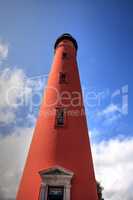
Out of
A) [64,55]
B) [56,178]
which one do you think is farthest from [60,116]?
[64,55]

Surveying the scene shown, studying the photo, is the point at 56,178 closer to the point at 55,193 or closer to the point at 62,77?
the point at 55,193

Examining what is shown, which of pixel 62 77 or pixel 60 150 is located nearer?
pixel 60 150

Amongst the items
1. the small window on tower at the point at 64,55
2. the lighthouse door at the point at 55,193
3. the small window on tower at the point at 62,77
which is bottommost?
the lighthouse door at the point at 55,193

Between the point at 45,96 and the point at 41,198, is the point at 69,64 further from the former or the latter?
the point at 41,198

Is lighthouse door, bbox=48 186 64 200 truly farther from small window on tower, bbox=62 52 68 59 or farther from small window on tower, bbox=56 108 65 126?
small window on tower, bbox=62 52 68 59

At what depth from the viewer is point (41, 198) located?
310 inches

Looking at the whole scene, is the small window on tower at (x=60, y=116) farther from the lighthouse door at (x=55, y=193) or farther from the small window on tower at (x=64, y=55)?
the small window on tower at (x=64, y=55)

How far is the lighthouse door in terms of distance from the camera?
26.4 feet

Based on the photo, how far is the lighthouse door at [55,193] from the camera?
8.06 meters

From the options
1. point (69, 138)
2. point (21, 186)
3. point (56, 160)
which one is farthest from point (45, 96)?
point (21, 186)

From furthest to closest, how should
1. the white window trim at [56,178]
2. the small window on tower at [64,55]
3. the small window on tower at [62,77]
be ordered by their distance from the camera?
the small window on tower at [64,55] → the small window on tower at [62,77] → the white window trim at [56,178]

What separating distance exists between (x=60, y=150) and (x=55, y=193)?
165 centimetres

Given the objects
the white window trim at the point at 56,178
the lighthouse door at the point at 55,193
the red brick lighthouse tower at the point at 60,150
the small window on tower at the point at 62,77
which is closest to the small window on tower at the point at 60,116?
the red brick lighthouse tower at the point at 60,150

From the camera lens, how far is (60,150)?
29.2ft
